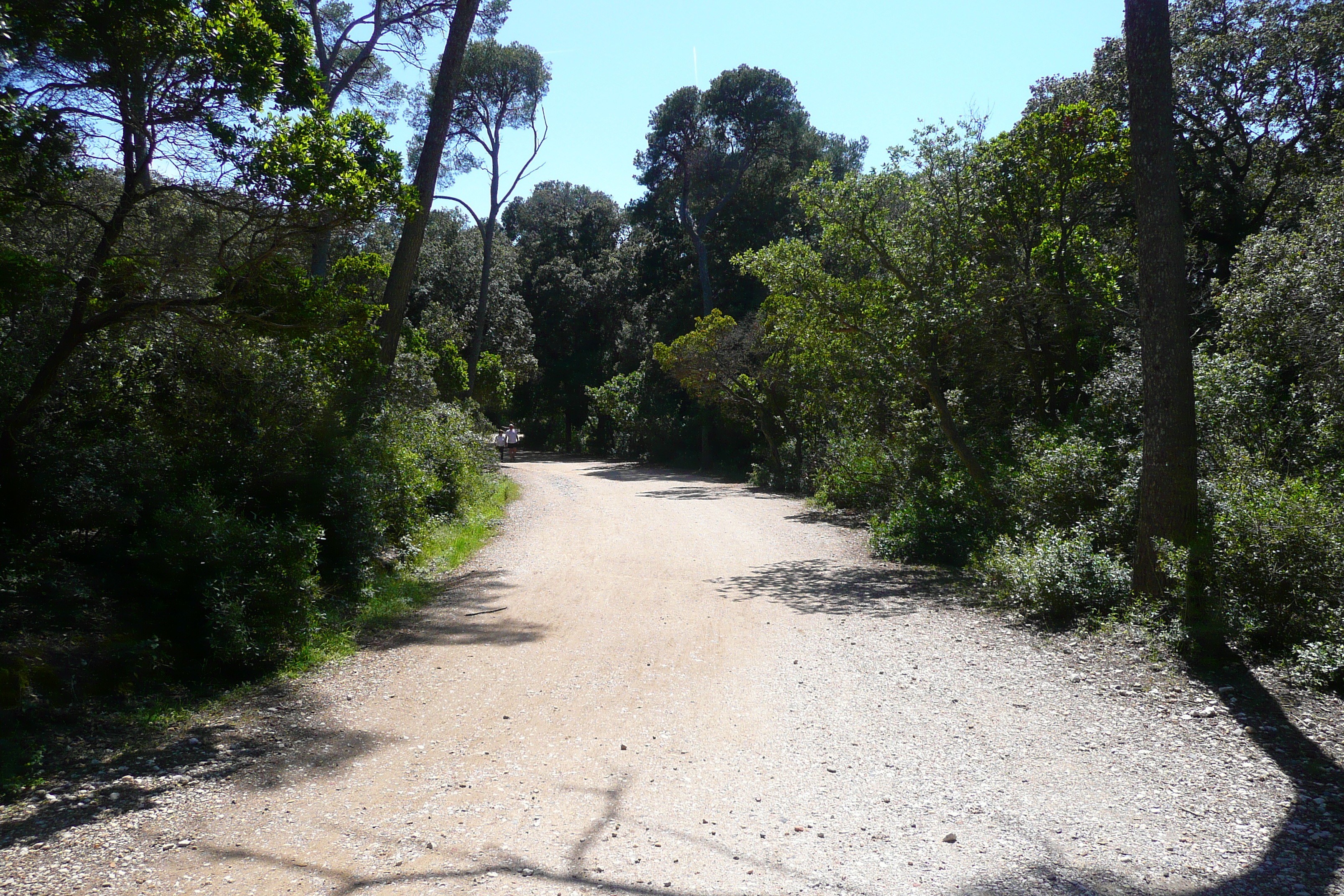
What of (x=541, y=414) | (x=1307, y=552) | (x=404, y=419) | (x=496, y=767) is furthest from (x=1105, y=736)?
(x=541, y=414)

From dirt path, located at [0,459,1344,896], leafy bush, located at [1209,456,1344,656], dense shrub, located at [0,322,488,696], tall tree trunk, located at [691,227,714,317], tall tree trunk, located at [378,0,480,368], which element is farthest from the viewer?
tall tree trunk, located at [691,227,714,317]

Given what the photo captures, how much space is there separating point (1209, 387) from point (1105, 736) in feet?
20.0

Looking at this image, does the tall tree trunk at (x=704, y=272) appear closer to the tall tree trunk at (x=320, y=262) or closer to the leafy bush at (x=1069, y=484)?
the tall tree trunk at (x=320, y=262)

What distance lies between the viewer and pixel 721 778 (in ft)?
14.8

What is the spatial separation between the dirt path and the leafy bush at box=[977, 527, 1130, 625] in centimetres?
54

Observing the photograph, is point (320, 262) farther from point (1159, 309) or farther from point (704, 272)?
point (704, 272)

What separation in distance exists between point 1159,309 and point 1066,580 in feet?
8.80

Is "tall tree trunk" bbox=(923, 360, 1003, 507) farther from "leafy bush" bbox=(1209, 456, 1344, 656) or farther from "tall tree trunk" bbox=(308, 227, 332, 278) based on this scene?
"tall tree trunk" bbox=(308, 227, 332, 278)

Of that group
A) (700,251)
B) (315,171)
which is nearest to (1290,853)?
(315,171)

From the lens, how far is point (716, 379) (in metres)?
27.5

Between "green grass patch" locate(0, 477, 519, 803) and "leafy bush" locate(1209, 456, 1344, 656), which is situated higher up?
"leafy bush" locate(1209, 456, 1344, 656)

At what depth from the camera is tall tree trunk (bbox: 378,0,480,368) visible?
12.5 metres

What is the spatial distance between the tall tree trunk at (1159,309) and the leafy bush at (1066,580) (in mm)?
300

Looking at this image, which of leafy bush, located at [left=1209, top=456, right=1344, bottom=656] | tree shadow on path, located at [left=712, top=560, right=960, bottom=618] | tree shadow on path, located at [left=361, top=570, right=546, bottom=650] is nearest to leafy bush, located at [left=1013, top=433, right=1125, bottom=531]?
tree shadow on path, located at [left=712, top=560, right=960, bottom=618]
